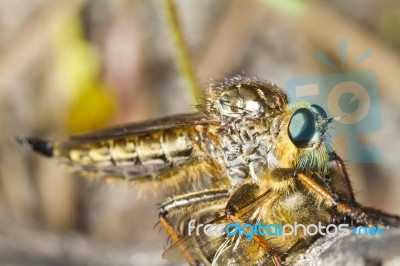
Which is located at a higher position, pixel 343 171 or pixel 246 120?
pixel 246 120

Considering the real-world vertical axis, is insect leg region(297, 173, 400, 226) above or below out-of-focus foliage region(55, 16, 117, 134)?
below

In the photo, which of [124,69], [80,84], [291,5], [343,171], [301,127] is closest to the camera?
[301,127]

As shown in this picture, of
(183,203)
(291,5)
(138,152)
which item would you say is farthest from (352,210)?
(291,5)

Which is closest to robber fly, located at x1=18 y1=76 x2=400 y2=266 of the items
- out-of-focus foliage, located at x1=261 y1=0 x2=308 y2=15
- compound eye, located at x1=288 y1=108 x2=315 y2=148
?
compound eye, located at x1=288 y1=108 x2=315 y2=148

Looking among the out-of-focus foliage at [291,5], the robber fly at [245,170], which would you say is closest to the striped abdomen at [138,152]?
the robber fly at [245,170]

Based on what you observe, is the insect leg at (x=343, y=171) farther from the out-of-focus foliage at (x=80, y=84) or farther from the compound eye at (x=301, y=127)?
the out-of-focus foliage at (x=80, y=84)

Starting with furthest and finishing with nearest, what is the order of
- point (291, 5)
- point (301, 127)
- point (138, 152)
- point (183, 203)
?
point (291, 5) < point (138, 152) < point (183, 203) < point (301, 127)

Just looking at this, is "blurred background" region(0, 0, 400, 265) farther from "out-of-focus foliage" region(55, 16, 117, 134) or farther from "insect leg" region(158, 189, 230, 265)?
"insect leg" region(158, 189, 230, 265)

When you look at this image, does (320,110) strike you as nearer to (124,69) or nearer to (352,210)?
(352,210)
